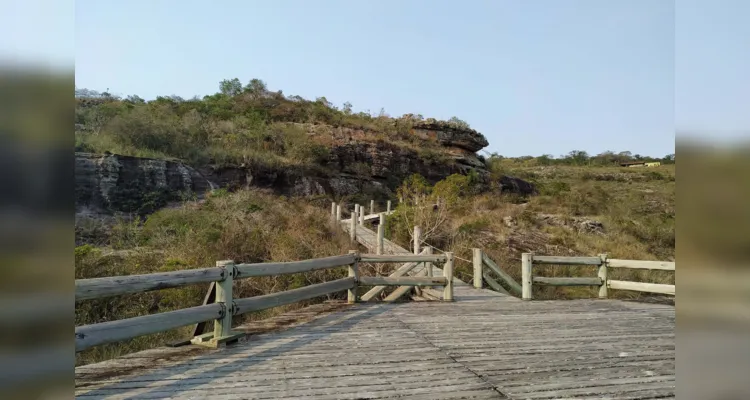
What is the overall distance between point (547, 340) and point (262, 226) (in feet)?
29.0

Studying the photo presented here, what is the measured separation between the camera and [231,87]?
40469mm

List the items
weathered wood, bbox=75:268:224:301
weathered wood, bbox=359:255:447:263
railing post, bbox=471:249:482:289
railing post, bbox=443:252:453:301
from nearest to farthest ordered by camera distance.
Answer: weathered wood, bbox=75:268:224:301
weathered wood, bbox=359:255:447:263
railing post, bbox=443:252:453:301
railing post, bbox=471:249:482:289

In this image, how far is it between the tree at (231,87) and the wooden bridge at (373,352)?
36.7 metres

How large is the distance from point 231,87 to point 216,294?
127 feet

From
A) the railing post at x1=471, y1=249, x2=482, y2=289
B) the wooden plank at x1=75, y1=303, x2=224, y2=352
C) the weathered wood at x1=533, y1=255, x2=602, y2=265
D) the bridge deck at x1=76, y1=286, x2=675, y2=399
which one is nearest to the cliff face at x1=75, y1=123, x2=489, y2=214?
the wooden plank at x1=75, y1=303, x2=224, y2=352

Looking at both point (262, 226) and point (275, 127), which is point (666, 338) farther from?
point (275, 127)

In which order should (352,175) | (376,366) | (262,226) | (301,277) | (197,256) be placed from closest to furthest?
(376,366), (301,277), (197,256), (262,226), (352,175)

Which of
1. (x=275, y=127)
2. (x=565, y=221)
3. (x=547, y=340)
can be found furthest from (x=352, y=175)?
(x=547, y=340)

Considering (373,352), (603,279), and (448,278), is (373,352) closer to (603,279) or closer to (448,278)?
(448,278)

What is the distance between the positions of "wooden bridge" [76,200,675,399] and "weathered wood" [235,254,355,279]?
0.02m

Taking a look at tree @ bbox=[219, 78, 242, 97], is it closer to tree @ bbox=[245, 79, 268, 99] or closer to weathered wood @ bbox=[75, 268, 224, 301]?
tree @ bbox=[245, 79, 268, 99]

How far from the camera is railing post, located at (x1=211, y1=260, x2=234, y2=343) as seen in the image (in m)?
4.68
